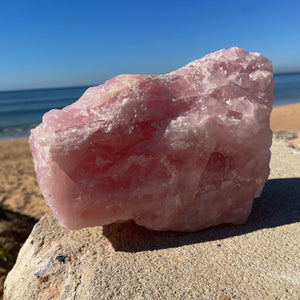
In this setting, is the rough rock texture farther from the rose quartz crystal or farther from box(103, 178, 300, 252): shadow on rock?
the rose quartz crystal

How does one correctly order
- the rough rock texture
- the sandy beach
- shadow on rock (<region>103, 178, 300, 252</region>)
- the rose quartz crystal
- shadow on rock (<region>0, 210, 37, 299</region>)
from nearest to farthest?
the rough rock texture
the rose quartz crystal
shadow on rock (<region>103, 178, 300, 252</region>)
shadow on rock (<region>0, 210, 37, 299</region>)
the sandy beach

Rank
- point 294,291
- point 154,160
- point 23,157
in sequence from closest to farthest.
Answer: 1. point 294,291
2. point 154,160
3. point 23,157

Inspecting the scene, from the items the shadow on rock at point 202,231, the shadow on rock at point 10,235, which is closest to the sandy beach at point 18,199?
the shadow on rock at point 10,235

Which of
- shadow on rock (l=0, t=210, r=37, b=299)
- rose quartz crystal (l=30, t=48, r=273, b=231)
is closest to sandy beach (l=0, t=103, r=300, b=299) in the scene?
shadow on rock (l=0, t=210, r=37, b=299)

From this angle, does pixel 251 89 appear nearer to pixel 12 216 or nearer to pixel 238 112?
pixel 238 112

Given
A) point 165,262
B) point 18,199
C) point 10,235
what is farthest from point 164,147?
point 18,199

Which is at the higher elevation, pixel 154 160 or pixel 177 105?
pixel 177 105

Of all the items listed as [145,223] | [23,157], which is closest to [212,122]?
[145,223]

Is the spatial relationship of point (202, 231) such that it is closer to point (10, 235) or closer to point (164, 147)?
point (164, 147)
